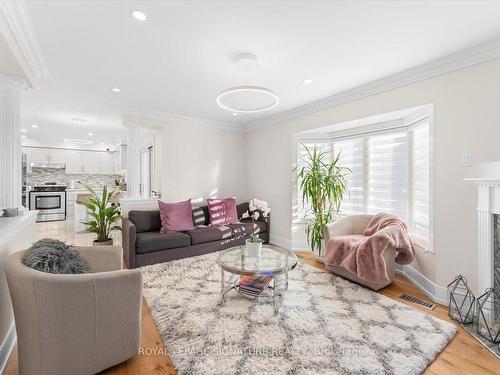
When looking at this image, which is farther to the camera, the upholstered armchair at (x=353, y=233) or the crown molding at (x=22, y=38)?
the upholstered armchair at (x=353, y=233)

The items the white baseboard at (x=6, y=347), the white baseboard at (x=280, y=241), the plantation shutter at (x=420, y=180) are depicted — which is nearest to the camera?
the white baseboard at (x=6, y=347)

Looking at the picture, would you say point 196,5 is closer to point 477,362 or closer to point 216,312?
point 216,312

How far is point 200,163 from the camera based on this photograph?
504cm

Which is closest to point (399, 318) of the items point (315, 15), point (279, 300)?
point (279, 300)

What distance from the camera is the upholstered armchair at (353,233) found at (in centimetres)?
280

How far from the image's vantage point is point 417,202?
324 cm

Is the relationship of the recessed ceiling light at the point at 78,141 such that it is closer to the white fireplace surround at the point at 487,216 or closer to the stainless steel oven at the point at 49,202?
the stainless steel oven at the point at 49,202

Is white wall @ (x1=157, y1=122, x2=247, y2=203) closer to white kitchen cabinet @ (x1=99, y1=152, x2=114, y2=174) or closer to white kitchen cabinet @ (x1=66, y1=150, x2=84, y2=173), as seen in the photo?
white kitchen cabinet @ (x1=99, y1=152, x2=114, y2=174)

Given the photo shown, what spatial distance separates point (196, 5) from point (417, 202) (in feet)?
11.0

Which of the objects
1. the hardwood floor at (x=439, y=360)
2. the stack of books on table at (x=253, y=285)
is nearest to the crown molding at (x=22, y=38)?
the hardwood floor at (x=439, y=360)

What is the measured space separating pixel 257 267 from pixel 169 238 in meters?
1.81

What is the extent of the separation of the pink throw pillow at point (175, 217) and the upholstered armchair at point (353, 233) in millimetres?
2187

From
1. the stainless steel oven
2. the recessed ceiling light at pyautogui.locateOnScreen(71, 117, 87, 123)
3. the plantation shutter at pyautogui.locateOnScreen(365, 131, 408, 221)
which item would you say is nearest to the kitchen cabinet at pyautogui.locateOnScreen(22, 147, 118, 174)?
the stainless steel oven

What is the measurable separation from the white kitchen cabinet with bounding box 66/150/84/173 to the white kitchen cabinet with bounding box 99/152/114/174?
52cm
